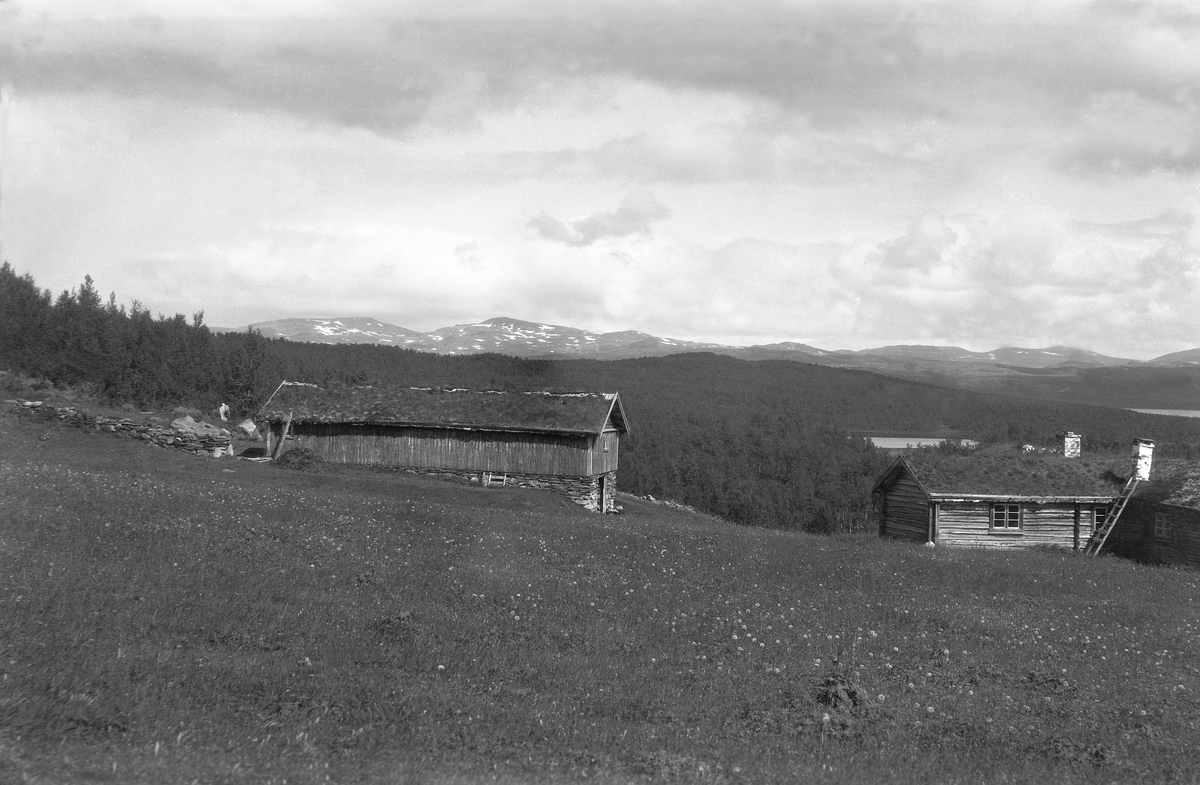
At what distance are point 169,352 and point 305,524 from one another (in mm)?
83960

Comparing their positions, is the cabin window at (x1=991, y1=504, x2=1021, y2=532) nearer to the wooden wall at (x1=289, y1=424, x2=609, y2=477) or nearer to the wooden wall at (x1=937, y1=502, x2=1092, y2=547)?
the wooden wall at (x1=937, y1=502, x2=1092, y2=547)

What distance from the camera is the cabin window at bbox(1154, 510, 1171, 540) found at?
161ft

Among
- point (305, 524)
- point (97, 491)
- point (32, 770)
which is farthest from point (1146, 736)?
point (97, 491)

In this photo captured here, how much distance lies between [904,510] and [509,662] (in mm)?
46177

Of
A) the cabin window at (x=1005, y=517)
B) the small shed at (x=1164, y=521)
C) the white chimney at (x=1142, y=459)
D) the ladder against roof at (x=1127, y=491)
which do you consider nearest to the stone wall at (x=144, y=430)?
the cabin window at (x=1005, y=517)

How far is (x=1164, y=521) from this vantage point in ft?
162

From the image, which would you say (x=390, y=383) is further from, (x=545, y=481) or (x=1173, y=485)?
(x=1173, y=485)

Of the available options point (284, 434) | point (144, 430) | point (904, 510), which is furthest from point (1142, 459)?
point (144, 430)

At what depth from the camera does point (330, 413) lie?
5803cm

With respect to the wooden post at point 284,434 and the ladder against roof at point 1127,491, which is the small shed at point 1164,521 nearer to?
the ladder against roof at point 1127,491

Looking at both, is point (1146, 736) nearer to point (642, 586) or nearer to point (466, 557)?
point (642, 586)

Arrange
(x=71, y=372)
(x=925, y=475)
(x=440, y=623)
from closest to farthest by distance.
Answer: (x=440, y=623), (x=925, y=475), (x=71, y=372)

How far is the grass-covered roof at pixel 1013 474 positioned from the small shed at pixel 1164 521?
1.70 metres

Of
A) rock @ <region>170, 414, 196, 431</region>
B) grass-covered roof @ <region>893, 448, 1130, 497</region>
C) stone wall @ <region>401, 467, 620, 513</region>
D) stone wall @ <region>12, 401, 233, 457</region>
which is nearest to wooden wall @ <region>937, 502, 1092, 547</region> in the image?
grass-covered roof @ <region>893, 448, 1130, 497</region>
